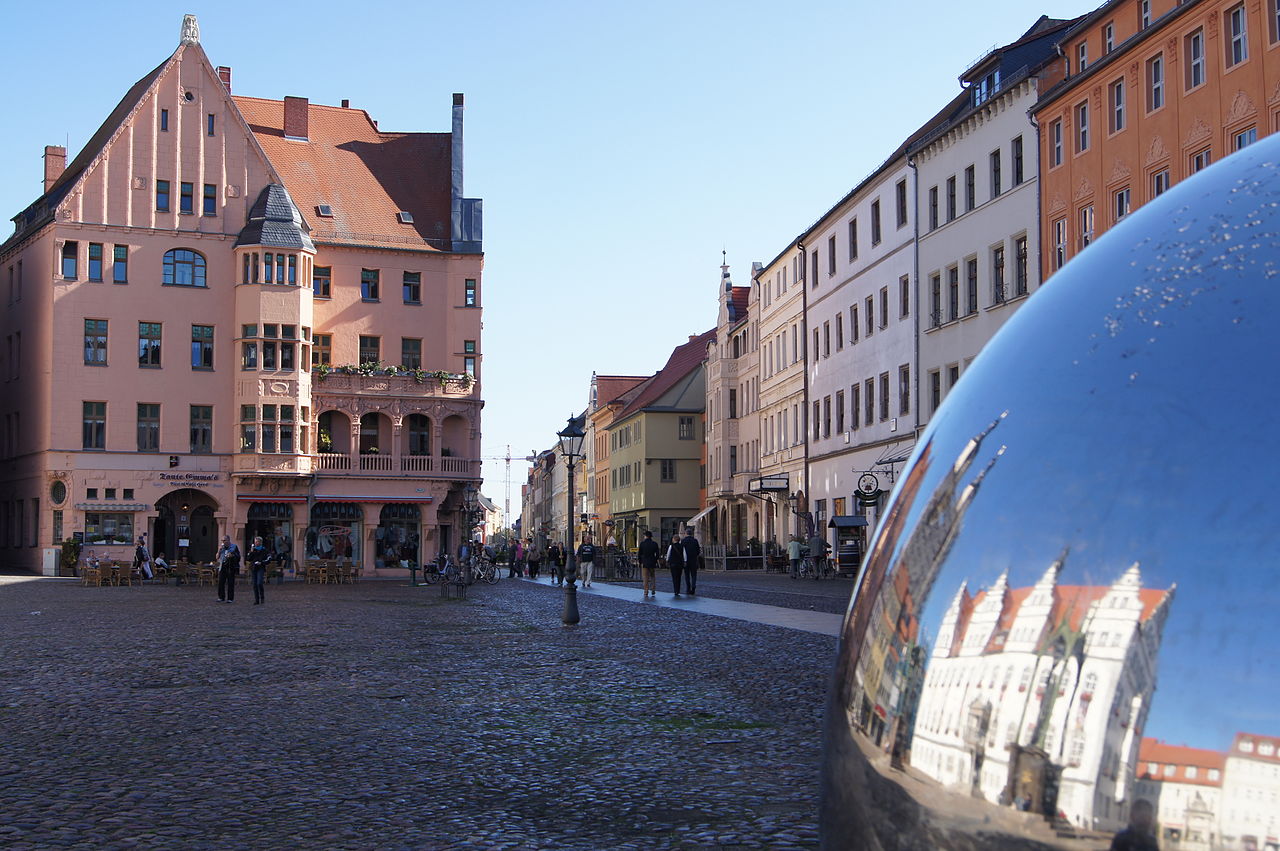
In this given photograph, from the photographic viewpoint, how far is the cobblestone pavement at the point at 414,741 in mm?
6949

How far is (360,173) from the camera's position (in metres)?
68.6

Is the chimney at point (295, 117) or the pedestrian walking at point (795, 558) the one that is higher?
the chimney at point (295, 117)

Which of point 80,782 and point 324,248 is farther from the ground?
point 324,248

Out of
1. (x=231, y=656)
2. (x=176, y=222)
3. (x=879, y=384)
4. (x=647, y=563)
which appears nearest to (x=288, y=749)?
(x=231, y=656)

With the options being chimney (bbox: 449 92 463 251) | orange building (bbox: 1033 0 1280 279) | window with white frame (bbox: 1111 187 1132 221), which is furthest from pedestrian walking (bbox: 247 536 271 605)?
chimney (bbox: 449 92 463 251)

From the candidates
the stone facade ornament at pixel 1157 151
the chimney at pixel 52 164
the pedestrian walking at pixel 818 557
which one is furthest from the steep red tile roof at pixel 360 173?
the stone facade ornament at pixel 1157 151

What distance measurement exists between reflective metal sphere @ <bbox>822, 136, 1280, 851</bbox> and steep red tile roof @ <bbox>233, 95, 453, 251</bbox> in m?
64.2

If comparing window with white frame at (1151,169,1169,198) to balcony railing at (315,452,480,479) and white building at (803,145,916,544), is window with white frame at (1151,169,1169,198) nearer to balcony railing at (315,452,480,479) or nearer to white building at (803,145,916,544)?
white building at (803,145,916,544)

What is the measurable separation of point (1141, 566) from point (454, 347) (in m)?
64.3

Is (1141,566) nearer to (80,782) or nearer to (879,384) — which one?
(80,782)

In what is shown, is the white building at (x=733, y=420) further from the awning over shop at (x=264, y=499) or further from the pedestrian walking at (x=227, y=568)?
the pedestrian walking at (x=227, y=568)

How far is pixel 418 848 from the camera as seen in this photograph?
6.44 metres

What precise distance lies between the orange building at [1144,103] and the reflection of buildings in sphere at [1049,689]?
2484 centimetres

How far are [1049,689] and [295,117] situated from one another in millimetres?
71956
